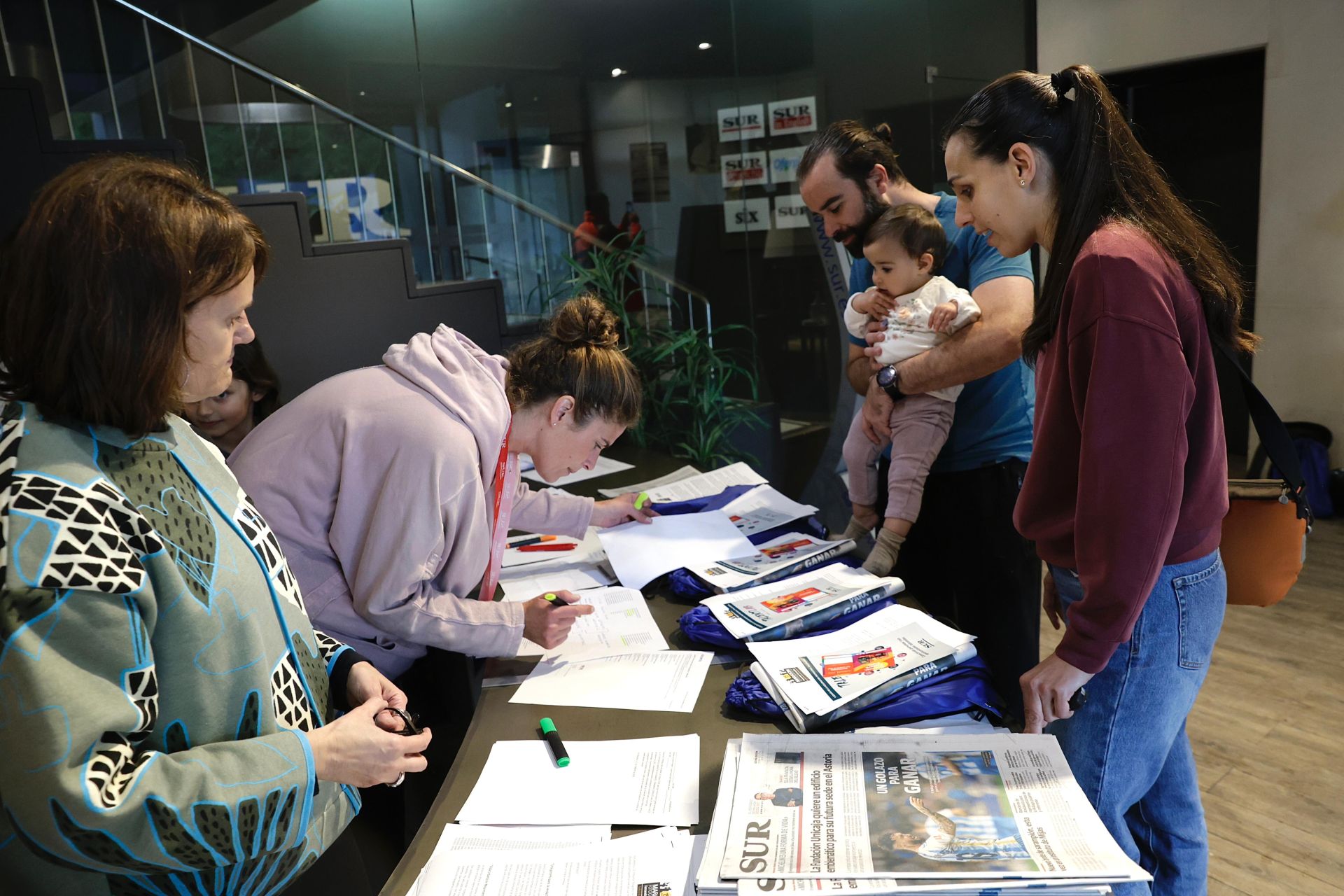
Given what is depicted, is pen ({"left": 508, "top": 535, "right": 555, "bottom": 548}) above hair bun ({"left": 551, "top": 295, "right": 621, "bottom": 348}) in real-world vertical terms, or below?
below

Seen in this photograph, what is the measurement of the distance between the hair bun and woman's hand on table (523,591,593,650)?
53cm

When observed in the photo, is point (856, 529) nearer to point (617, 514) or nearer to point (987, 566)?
point (987, 566)

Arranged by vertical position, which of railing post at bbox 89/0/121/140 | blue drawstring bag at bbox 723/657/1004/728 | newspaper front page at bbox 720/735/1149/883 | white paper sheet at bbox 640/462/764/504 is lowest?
blue drawstring bag at bbox 723/657/1004/728

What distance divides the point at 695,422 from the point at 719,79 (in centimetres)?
193

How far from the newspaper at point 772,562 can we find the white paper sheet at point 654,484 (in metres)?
0.57

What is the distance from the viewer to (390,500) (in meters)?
1.49

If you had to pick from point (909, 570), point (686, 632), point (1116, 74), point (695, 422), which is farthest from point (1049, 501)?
point (1116, 74)

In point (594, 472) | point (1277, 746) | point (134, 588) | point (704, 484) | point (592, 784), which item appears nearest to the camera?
point (134, 588)

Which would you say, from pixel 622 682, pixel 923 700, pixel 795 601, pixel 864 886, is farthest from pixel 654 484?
pixel 864 886

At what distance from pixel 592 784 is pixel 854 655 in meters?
0.46

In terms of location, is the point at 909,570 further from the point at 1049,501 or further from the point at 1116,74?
the point at 1116,74

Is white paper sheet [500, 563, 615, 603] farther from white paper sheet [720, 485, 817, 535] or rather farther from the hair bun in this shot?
the hair bun

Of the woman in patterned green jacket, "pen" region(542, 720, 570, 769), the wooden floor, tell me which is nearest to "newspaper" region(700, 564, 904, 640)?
"pen" region(542, 720, 570, 769)

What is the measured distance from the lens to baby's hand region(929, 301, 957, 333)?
1.96 m
